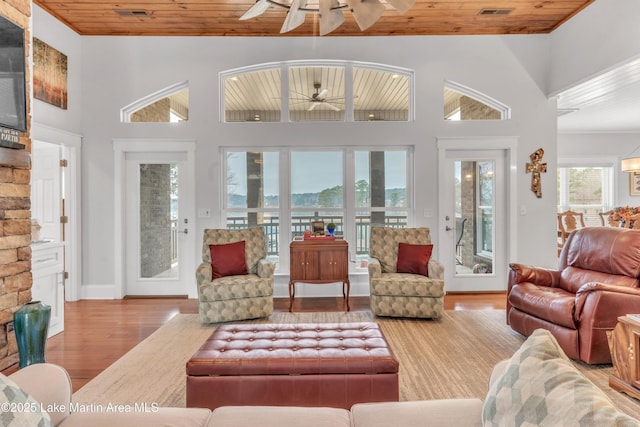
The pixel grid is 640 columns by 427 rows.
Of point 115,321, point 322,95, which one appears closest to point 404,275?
point 322,95

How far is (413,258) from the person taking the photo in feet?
14.4

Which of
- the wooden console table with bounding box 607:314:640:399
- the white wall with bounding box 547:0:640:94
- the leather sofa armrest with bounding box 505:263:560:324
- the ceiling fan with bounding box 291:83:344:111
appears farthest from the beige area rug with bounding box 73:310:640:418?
the white wall with bounding box 547:0:640:94

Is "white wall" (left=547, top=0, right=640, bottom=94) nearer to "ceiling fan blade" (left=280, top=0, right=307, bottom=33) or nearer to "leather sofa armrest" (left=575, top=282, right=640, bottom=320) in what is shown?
"leather sofa armrest" (left=575, top=282, right=640, bottom=320)

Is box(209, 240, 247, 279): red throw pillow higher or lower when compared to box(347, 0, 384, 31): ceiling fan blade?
lower

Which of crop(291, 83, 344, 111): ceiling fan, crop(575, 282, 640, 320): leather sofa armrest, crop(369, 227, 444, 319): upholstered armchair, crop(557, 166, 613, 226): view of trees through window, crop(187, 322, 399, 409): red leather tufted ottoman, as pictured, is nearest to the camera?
crop(187, 322, 399, 409): red leather tufted ottoman

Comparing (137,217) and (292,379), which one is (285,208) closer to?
(137,217)

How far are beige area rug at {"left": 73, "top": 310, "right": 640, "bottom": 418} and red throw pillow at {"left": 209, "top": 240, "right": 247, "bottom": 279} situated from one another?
60cm

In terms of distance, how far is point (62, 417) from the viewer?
128cm

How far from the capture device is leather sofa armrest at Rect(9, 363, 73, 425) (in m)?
1.22

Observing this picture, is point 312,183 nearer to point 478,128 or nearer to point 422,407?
point 478,128

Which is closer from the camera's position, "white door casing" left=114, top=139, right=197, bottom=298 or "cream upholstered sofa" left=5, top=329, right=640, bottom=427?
"cream upholstered sofa" left=5, top=329, right=640, bottom=427

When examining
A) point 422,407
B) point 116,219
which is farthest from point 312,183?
point 422,407

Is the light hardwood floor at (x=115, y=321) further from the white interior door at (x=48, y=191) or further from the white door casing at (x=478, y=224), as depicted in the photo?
the white interior door at (x=48, y=191)

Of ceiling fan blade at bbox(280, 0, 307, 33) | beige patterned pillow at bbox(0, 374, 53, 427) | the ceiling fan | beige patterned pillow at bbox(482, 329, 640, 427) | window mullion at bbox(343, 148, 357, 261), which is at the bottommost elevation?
beige patterned pillow at bbox(0, 374, 53, 427)
